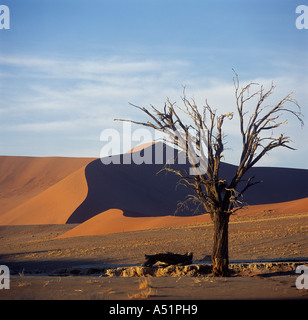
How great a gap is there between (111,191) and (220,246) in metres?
51.8

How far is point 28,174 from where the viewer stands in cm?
9700

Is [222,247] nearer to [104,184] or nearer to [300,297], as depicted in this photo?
[300,297]

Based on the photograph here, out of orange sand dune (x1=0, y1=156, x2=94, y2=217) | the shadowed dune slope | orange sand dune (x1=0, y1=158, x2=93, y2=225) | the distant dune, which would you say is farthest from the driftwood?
orange sand dune (x1=0, y1=156, x2=94, y2=217)

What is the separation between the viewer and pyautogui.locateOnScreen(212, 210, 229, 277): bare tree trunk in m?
11.5

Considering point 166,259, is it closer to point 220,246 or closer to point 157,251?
point 220,246

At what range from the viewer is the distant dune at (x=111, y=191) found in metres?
58.3

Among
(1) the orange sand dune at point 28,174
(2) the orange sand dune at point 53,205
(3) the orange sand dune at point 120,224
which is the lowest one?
(3) the orange sand dune at point 120,224

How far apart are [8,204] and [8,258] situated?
54.8 m

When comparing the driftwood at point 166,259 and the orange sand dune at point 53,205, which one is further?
the orange sand dune at point 53,205

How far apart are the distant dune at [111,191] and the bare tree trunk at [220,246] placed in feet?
89.7

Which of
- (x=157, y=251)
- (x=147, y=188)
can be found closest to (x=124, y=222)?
(x=157, y=251)

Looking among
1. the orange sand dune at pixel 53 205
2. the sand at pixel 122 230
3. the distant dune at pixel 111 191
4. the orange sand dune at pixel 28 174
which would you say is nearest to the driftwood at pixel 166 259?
the sand at pixel 122 230

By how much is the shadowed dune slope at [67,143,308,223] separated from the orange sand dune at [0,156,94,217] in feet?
62.6

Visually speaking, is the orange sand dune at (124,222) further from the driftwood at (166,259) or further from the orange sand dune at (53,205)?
the driftwood at (166,259)
